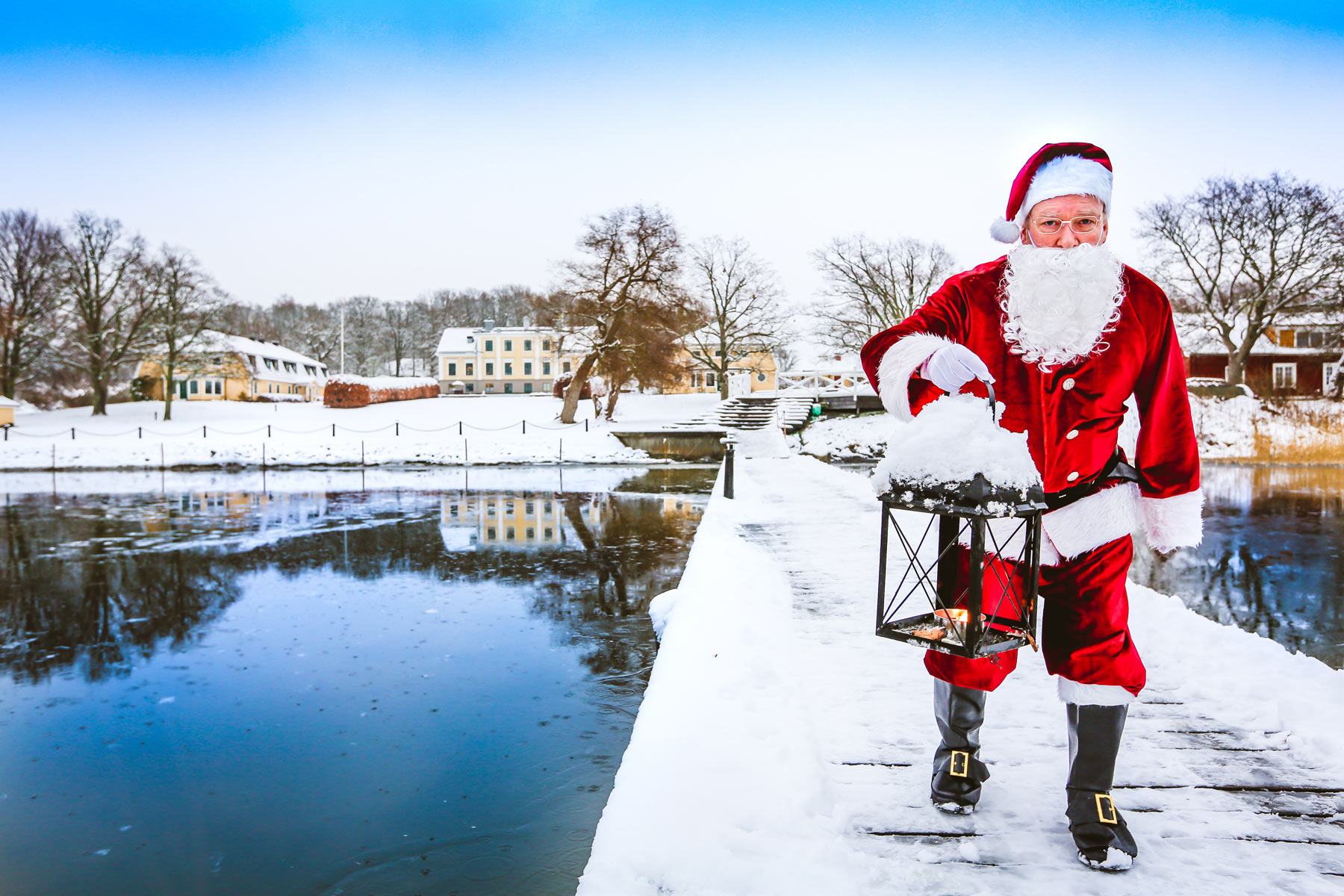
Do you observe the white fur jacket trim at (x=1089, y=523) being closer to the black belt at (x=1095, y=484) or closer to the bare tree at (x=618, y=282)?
the black belt at (x=1095, y=484)

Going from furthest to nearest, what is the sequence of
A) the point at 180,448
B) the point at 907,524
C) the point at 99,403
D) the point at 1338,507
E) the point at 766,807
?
the point at 99,403 → the point at 180,448 → the point at 1338,507 → the point at 907,524 → the point at 766,807

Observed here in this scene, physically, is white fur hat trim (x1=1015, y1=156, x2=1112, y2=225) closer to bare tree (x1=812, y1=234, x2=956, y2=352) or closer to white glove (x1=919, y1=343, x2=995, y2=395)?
white glove (x1=919, y1=343, x2=995, y2=395)

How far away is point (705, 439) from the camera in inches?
993

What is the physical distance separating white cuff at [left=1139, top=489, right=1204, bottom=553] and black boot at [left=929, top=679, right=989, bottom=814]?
0.67 metres

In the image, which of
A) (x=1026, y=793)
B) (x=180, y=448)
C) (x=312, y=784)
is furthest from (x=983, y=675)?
(x=180, y=448)

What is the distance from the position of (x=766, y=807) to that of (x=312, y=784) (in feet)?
8.19

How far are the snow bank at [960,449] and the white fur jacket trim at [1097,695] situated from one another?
24.5 inches

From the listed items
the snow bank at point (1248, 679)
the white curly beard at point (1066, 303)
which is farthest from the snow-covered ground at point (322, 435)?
the white curly beard at point (1066, 303)

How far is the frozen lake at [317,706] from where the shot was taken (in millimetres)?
3209

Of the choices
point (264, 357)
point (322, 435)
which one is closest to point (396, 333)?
point (264, 357)

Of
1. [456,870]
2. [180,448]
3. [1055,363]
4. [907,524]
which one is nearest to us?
[1055,363]

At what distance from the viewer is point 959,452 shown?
205 cm

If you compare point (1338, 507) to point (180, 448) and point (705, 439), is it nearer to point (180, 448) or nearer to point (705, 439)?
point (705, 439)

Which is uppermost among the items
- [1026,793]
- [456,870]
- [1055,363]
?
[1055,363]
